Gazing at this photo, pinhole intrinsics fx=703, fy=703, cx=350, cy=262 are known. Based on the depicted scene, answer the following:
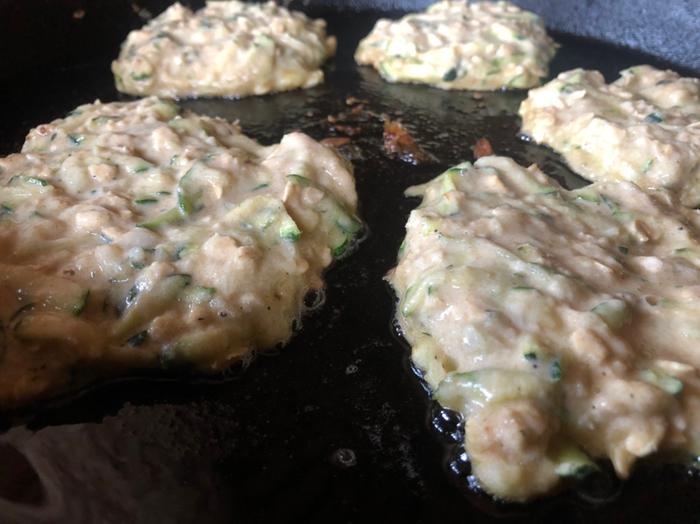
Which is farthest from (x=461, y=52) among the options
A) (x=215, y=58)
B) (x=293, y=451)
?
(x=293, y=451)

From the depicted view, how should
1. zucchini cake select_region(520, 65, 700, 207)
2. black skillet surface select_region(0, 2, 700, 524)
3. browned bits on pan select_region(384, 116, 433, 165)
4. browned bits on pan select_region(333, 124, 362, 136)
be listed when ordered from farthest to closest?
browned bits on pan select_region(333, 124, 362, 136)
browned bits on pan select_region(384, 116, 433, 165)
zucchini cake select_region(520, 65, 700, 207)
black skillet surface select_region(0, 2, 700, 524)

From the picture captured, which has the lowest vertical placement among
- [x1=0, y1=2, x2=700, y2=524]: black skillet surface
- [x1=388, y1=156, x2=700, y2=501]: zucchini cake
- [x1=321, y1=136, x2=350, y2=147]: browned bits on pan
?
[x1=0, y1=2, x2=700, y2=524]: black skillet surface

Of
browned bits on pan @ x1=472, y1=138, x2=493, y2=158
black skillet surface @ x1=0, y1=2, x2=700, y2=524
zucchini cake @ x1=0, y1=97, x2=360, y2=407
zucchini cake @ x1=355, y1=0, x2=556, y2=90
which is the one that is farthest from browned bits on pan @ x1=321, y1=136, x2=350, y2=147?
black skillet surface @ x1=0, y1=2, x2=700, y2=524

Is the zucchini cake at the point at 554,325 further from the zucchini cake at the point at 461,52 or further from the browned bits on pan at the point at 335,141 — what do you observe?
the zucchini cake at the point at 461,52

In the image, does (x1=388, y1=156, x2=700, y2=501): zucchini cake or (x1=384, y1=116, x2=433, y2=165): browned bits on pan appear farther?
(x1=384, y1=116, x2=433, y2=165): browned bits on pan

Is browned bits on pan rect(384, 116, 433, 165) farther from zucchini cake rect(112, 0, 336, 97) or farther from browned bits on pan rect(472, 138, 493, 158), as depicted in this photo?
zucchini cake rect(112, 0, 336, 97)

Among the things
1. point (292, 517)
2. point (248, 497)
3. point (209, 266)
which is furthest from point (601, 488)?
point (209, 266)
